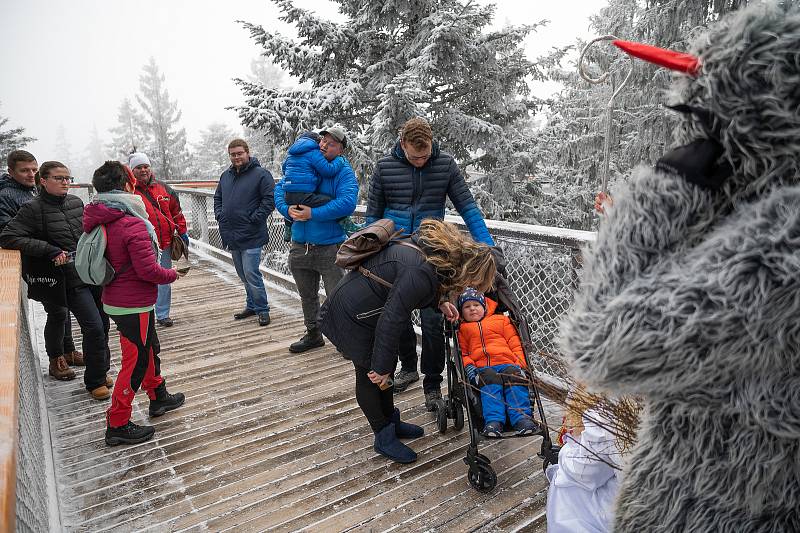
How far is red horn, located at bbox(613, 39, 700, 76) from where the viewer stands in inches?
37.2

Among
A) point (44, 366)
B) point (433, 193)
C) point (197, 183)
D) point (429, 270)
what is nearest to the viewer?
point (429, 270)

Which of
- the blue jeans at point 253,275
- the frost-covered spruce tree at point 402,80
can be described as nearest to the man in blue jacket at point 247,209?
the blue jeans at point 253,275

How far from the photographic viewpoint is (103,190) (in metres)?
3.12

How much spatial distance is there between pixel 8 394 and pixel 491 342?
232cm

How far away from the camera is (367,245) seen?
8.98 ft

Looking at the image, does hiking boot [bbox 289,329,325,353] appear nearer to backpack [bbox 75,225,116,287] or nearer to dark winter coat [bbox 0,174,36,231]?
backpack [bbox 75,225,116,287]

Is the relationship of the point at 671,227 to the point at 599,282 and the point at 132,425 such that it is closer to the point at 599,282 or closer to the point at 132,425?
the point at 599,282

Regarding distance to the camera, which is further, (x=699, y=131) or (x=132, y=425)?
(x=132, y=425)

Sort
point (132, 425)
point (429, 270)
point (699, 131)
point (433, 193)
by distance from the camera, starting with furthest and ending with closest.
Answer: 1. point (433, 193)
2. point (132, 425)
3. point (429, 270)
4. point (699, 131)

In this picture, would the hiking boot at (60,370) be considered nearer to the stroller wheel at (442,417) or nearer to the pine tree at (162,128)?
the stroller wheel at (442,417)

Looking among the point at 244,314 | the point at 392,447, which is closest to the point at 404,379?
the point at 392,447

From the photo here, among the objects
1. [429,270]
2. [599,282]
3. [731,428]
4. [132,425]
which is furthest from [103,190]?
[731,428]

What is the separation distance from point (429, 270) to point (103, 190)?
219cm

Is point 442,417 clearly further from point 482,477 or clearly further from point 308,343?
point 308,343
